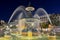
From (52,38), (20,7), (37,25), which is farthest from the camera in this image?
(20,7)

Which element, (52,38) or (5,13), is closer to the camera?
(52,38)

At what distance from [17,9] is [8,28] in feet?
2.34

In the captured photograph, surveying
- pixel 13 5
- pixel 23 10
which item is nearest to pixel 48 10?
pixel 23 10

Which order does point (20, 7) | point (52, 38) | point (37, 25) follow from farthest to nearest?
point (20, 7)
point (37, 25)
point (52, 38)

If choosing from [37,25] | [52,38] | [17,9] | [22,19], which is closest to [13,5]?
[17,9]

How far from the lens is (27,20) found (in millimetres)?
5266

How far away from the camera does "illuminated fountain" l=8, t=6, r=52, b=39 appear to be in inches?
203

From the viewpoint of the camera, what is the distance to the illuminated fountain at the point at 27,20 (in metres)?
5.15

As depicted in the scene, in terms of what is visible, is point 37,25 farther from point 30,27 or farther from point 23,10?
point 23,10

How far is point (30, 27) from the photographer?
520cm

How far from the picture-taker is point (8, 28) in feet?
18.8

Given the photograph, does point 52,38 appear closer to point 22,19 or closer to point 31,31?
point 31,31

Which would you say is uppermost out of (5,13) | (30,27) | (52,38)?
(5,13)

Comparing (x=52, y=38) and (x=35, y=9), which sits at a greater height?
(x=35, y=9)
